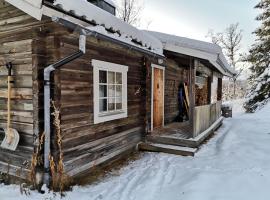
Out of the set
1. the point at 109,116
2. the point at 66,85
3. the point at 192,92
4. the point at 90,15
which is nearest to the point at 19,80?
the point at 66,85

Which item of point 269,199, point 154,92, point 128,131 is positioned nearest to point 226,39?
point 154,92

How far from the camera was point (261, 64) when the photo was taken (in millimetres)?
19906

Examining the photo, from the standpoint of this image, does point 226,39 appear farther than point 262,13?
Yes

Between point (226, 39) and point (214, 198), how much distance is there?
106 feet

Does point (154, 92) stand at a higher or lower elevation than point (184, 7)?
lower

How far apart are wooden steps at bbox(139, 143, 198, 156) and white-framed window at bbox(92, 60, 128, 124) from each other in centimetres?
131

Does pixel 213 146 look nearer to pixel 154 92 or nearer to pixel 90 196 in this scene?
pixel 154 92

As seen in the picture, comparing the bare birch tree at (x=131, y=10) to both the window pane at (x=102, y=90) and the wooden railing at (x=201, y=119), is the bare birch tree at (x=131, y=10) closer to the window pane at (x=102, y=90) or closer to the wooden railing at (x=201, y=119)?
the wooden railing at (x=201, y=119)

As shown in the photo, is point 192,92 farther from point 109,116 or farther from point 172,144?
point 109,116

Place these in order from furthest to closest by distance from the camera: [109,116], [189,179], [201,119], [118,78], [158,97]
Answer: [158,97], [201,119], [118,78], [109,116], [189,179]

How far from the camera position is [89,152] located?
539cm

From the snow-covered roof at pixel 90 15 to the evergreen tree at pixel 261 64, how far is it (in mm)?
12737

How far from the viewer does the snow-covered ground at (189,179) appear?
4.29m

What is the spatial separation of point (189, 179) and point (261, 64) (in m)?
18.1
